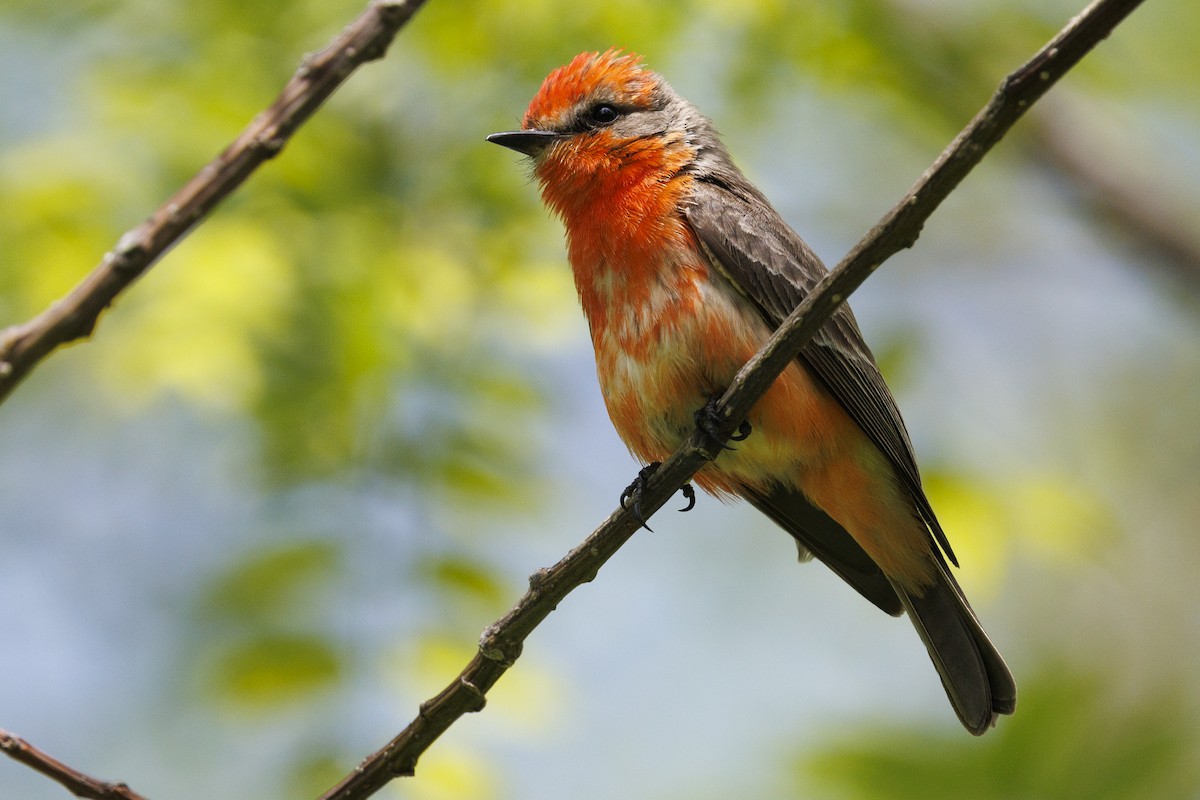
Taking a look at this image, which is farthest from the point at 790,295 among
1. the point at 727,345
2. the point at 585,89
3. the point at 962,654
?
the point at 962,654

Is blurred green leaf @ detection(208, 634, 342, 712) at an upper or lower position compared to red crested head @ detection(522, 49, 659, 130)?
lower

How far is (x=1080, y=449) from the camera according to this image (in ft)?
30.5

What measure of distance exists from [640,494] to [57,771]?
5.21 feet

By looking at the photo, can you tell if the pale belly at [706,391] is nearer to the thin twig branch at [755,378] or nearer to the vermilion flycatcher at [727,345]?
the vermilion flycatcher at [727,345]

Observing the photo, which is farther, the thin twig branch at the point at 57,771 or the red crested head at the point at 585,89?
the red crested head at the point at 585,89

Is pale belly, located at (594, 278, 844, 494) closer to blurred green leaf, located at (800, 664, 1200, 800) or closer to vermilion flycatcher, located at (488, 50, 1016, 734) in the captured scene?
vermilion flycatcher, located at (488, 50, 1016, 734)

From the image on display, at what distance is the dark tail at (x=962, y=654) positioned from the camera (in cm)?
469

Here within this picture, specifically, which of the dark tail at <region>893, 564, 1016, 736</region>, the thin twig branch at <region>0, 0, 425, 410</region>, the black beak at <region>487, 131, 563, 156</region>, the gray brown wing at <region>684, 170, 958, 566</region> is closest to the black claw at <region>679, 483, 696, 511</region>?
the gray brown wing at <region>684, 170, 958, 566</region>

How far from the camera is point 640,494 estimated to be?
343 cm

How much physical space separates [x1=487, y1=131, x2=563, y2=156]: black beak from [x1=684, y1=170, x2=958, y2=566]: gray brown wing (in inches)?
25.8

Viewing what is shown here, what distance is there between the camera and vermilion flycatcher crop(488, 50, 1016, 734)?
4.40 metres

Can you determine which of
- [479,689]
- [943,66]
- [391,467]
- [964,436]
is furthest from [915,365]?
[479,689]

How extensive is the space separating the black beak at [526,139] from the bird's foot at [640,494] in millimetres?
1402

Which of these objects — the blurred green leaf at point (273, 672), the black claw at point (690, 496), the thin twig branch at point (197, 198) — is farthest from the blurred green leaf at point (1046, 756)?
the thin twig branch at point (197, 198)
